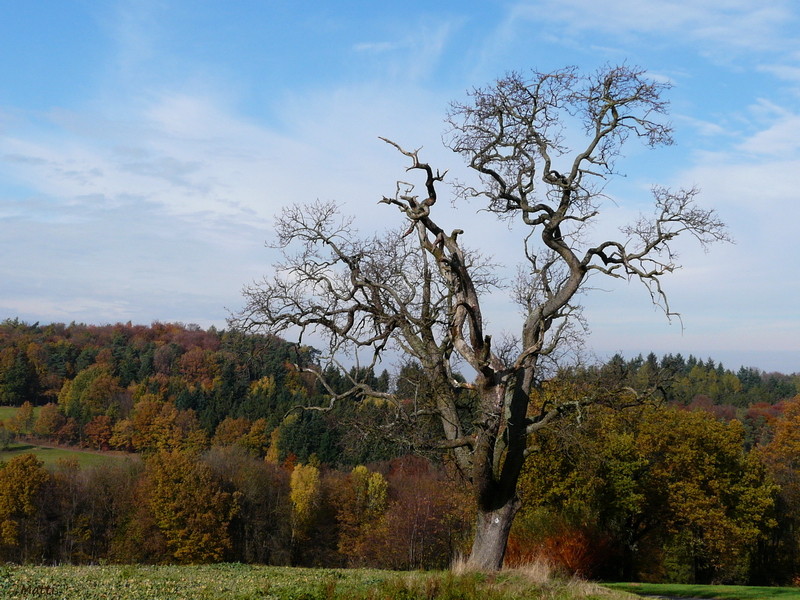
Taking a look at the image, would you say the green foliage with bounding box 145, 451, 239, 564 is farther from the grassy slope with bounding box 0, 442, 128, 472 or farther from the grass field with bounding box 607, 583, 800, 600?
the grass field with bounding box 607, 583, 800, 600

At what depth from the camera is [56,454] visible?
91.4 m

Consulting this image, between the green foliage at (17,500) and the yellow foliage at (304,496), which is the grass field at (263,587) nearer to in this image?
the green foliage at (17,500)

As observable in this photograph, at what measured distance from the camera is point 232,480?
210 ft

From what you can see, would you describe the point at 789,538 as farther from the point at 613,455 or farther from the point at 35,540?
the point at 35,540

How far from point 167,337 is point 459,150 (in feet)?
406

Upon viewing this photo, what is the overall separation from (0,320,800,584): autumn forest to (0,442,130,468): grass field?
150 cm

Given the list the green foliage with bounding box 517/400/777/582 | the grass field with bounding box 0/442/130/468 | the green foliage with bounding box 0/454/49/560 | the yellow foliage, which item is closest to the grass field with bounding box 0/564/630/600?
the green foliage with bounding box 517/400/777/582

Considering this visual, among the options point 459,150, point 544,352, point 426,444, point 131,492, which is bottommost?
point 131,492

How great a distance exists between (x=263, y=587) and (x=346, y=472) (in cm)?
7818

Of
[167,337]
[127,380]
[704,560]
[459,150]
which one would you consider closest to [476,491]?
[459,150]

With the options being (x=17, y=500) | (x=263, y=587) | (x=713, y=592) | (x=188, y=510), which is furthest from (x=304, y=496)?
(x=263, y=587)

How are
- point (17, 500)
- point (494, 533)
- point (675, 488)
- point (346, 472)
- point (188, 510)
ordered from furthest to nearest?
1. point (346, 472)
2. point (17, 500)
3. point (188, 510)
4. point (675, 488)
5. point (494, 533)

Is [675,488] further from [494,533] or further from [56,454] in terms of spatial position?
[56,454]

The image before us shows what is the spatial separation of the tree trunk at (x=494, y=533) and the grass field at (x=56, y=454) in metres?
82.9
